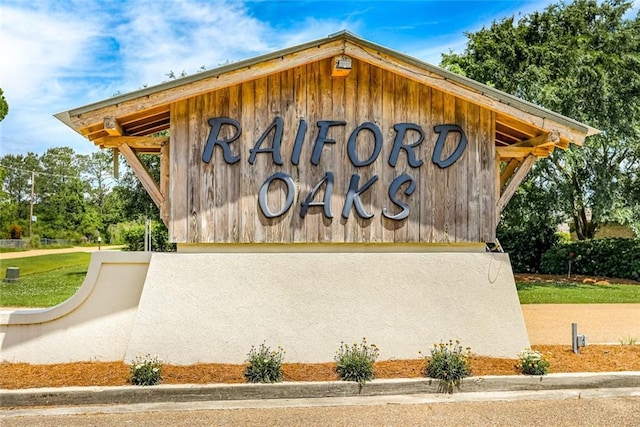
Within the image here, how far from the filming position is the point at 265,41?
11672 mm

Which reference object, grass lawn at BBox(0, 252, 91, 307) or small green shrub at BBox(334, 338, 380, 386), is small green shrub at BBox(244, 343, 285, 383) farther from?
grass lawn at BBox(0, 252, 91, 307)

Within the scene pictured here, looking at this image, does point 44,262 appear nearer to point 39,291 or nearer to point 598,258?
point 39,291

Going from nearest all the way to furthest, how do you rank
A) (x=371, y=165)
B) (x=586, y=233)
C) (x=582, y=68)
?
(x=371, y=165) → (x=582, y=68) → (x=586, y=233)

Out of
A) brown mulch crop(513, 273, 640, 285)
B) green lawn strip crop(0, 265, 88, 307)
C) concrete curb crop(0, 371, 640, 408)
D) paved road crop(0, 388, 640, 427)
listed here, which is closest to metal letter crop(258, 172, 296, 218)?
concrete curb crop(0, 371, 640, 408)

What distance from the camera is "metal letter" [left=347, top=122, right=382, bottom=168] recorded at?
7152mm

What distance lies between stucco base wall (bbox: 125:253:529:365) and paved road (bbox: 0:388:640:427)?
1.00 meters

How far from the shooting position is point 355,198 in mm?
7129

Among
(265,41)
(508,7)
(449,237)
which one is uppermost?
(508,7)

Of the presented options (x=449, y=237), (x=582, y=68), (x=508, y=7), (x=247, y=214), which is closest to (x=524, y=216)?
(x=582, y=68)

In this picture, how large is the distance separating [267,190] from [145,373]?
2.56 m

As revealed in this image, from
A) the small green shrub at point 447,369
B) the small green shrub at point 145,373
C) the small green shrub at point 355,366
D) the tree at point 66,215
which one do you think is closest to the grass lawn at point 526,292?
the small green shrub at point 145,373

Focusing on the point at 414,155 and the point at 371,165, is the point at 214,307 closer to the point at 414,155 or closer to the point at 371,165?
the point at 371,165

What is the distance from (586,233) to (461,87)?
19.9m

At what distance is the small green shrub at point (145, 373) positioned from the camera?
587cm
